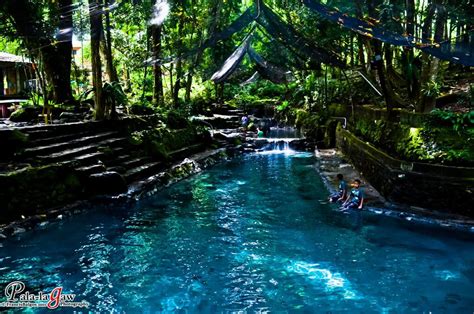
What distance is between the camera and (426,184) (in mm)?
8055

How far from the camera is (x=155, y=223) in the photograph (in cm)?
841

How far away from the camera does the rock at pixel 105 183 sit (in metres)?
9.44

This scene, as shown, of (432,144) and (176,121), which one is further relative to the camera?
(176,121)

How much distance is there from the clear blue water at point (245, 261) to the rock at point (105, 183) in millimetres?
637

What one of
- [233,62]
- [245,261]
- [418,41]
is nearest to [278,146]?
[233,62]

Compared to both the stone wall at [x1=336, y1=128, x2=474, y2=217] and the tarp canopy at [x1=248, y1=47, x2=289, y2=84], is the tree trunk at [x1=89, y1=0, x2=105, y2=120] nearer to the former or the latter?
the tarp canopy at [x1=248, y1=47, x2=289, y2=84]

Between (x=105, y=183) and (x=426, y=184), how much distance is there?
24.0 ft

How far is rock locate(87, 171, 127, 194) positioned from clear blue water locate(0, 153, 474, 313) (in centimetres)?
64

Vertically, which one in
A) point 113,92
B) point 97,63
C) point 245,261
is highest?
point 97,63

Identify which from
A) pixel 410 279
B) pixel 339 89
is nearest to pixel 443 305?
pixel 410 279

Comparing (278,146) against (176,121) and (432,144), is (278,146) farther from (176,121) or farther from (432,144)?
(432,144)

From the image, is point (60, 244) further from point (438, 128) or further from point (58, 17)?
point (438, 128)

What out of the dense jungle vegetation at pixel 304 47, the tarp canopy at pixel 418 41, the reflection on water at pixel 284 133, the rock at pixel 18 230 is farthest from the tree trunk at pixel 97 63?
the reflection on water at pixel 284 133

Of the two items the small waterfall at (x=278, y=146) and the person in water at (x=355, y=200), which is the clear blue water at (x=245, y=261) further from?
the small waterfall at (x=278, y=146)
